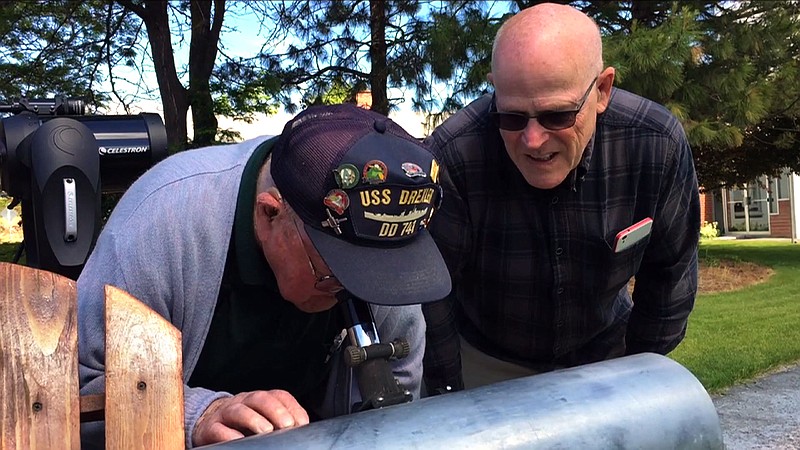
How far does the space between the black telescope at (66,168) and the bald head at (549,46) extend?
106 centimetres

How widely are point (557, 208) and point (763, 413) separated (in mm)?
3289

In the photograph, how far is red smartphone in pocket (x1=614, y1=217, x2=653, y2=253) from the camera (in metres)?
2.30

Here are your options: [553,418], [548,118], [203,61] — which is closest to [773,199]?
[203,61]

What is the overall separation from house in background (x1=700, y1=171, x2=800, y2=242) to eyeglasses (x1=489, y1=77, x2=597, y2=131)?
18.7 metres

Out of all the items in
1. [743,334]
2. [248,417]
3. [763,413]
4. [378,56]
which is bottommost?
[763,413]

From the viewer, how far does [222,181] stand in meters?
1.50

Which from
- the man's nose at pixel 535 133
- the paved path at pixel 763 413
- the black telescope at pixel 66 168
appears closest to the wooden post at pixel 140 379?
the black telescope at pixel 66 168

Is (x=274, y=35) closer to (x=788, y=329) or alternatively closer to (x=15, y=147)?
(x=788, y=329)

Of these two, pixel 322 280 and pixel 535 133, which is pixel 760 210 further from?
→ pixel 322 280

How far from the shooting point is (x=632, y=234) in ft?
7.57

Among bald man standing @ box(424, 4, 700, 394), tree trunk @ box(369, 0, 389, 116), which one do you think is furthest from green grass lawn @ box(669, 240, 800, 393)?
tree trunk @ box(369, 0, 389, 116)

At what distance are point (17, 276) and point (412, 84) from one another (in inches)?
299

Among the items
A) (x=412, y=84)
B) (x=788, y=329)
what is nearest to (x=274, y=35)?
(x=412, y=84)

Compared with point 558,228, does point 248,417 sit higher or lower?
lower
